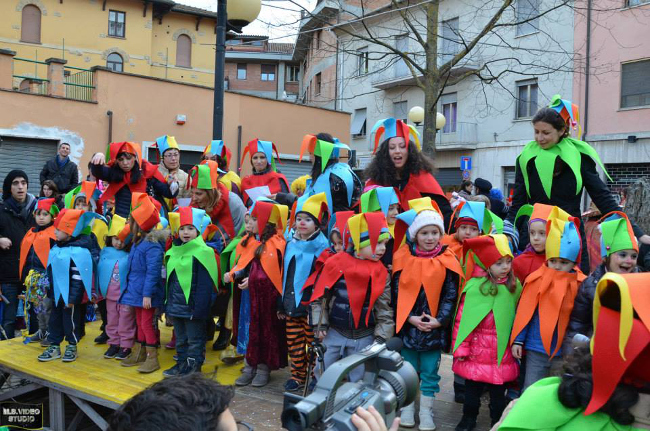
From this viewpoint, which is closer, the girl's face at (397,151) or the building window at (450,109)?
the girl's face at (397,151)

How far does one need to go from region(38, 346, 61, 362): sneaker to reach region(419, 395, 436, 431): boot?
407 centimetres

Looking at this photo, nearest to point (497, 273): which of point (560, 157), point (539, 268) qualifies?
point (539, 268)

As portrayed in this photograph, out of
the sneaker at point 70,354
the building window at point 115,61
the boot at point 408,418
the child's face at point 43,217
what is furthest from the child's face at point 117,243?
the building window at point 115,61

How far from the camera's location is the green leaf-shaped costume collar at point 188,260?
222 inches

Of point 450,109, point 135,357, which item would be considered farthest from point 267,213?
point 450,109

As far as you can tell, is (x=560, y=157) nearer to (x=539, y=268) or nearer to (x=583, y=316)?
(x=539, y=268)

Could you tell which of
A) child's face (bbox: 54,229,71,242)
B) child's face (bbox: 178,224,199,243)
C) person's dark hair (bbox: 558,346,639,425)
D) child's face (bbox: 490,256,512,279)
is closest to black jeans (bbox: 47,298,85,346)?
child's face (bbox: 54,229,71,242)

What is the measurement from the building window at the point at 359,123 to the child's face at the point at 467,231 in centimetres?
2590

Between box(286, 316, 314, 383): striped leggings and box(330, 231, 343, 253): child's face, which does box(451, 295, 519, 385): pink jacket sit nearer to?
box(330, 231, 343, 253): child's face

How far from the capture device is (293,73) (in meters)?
55.0

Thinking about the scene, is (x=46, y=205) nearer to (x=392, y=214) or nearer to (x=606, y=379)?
(x=392, y=214)

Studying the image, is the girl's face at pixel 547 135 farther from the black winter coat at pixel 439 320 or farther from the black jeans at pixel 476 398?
the black jeans at pixel 476 398

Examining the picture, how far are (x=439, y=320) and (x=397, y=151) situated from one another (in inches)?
61.5

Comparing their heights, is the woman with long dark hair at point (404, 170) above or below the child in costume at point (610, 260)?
above
